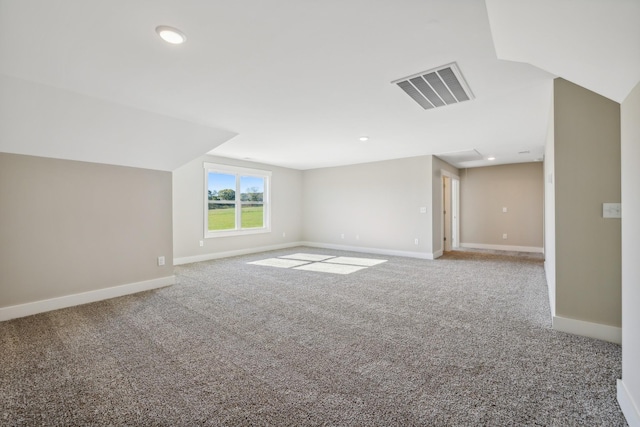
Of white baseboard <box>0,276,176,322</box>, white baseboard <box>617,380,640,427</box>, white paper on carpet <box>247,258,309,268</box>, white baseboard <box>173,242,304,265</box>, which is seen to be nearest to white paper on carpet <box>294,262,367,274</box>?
white paper on carpet <box>247,258,309,268</box>

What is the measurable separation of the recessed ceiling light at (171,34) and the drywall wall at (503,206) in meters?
8.07

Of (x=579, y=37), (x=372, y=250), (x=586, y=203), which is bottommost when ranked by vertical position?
(x=372, y=250)

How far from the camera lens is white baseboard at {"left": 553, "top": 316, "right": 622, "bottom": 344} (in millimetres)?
2312

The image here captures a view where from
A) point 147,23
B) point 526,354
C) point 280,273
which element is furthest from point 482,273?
point 147,23

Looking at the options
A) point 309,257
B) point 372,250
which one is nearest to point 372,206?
point 372,250

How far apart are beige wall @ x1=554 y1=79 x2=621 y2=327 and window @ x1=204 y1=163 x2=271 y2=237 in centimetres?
585

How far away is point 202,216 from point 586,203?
6025mm

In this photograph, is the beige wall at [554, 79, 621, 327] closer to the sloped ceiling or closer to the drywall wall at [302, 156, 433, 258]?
the sloped ceiling

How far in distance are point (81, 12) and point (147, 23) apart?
1.11ft

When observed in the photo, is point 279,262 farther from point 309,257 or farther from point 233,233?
point 233,233

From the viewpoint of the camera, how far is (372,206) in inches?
283

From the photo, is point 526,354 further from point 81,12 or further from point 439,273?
point 81,12

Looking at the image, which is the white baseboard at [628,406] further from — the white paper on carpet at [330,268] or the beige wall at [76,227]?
the beige wall at [76,227]

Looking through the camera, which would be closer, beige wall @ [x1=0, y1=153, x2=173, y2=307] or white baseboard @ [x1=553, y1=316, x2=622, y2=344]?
white baseboard @ [x1=553, y1=316, x2=622, y2=344]
